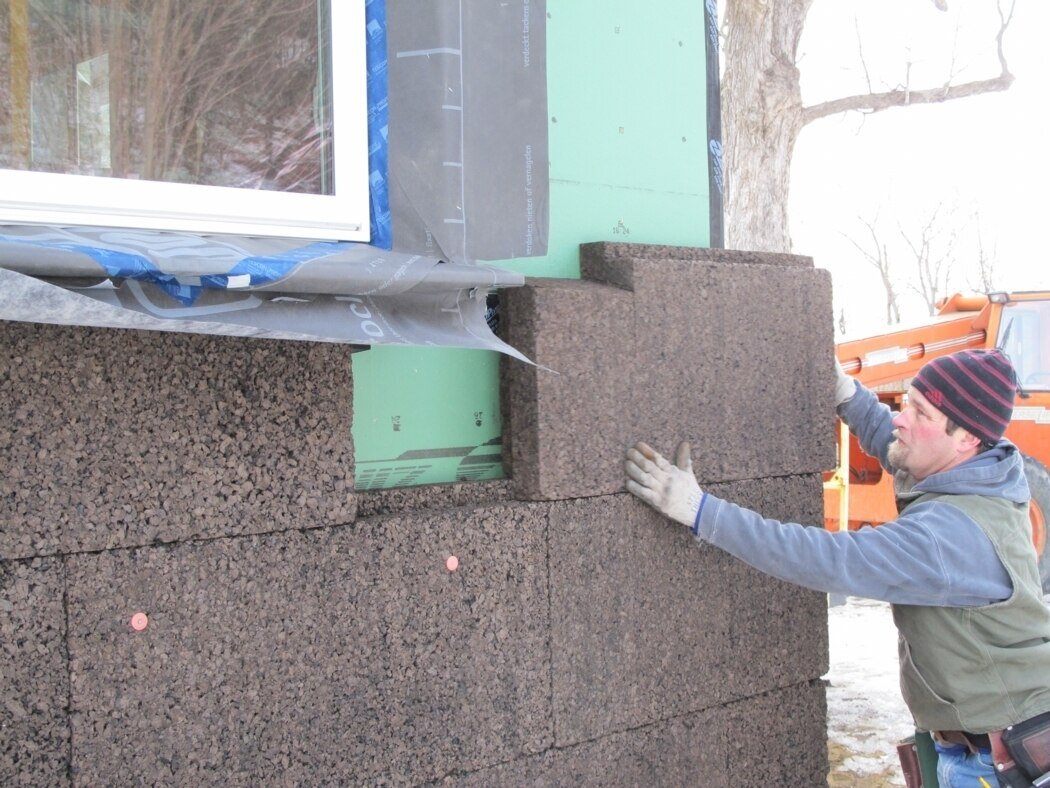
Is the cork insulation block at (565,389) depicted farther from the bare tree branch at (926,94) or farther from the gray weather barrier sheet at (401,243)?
the bare tree branch at (926,94)

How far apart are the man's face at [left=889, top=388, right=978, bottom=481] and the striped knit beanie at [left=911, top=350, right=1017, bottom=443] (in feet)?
0.12

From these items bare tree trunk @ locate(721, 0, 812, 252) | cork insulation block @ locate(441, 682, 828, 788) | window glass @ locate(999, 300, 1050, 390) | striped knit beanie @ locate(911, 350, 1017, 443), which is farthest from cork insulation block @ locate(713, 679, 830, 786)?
bare tree trunk @ locate(721, 0, 812, 252)

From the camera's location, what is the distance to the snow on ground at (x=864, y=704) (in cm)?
487

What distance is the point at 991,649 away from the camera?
291 centimetres

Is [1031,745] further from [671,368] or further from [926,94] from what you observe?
[926,94]

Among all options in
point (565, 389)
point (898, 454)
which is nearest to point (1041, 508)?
point (898, 454)

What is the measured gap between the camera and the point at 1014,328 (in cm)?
775

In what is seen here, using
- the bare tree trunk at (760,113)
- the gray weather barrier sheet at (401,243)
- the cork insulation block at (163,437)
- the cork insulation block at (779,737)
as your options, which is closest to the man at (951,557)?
the cork insulation block at (779,737)

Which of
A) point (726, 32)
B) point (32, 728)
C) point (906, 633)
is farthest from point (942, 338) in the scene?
point (32, 728)

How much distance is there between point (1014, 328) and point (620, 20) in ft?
18.4

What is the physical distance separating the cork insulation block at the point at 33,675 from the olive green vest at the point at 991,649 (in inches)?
96.6

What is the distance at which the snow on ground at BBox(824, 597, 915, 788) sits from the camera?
4.87m

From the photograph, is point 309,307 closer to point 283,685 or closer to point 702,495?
point 283,685

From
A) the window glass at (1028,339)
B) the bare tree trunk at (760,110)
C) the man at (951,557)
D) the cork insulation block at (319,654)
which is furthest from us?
the bare tree trunk at (760,110)
